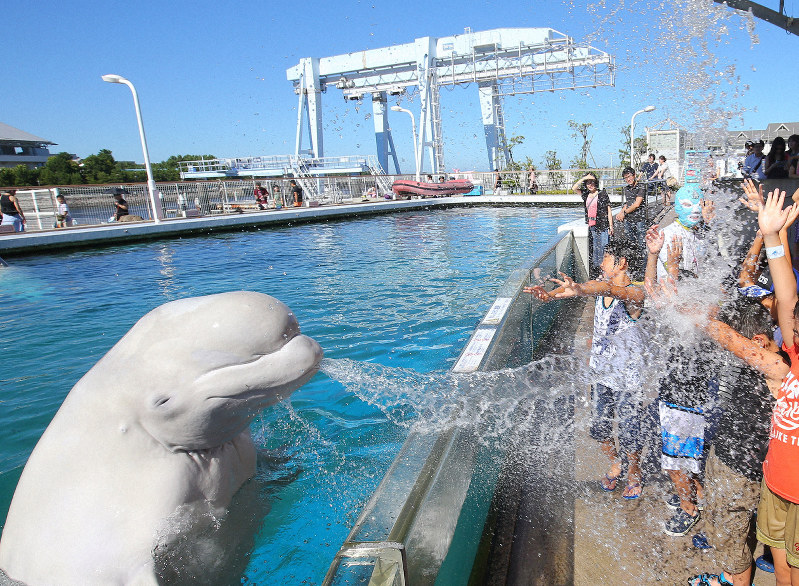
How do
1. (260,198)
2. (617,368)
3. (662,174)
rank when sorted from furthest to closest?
(260,198) → (662,174) → (617,368)

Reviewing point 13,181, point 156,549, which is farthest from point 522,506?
point 13,181

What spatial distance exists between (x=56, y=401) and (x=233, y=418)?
4060mm

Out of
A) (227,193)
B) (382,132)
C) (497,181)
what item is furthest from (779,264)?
(382,132)

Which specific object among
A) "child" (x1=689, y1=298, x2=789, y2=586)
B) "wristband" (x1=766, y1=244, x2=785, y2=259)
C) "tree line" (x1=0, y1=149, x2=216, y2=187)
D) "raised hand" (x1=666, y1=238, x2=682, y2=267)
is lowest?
"child" (x1=689, y1=298, x2=789, y2=586)

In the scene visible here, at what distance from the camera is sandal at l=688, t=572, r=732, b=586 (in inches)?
96.0

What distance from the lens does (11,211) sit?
1747 centimetres

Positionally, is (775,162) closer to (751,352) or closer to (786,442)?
(751,352)

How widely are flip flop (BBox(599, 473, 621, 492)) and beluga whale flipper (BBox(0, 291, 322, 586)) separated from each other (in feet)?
7.05

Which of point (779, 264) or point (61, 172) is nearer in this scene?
point (779, 264)

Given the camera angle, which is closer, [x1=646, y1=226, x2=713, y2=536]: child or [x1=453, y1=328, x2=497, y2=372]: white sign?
[x1=646, y1=226, x2=713, y2=536]: child

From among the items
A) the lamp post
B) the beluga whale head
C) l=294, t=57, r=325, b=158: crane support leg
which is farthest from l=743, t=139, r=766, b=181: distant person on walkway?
l=294, t=57, r=325, b=158: crane support leg

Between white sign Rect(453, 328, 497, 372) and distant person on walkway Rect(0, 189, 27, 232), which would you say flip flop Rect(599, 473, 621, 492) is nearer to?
white sign Rect(453, 328, 497, 372)

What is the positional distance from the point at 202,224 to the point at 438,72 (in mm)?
26311

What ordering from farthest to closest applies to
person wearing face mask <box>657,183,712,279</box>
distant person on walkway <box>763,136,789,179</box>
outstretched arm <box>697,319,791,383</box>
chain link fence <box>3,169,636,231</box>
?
chain link fence <box>3,169,636,231</box> → distant person on walkway <box>763,136,789,179</box> → person wearing face mask <box>657,183,712,279</box> → outstretched arm <box>697,319,791,383</box>
